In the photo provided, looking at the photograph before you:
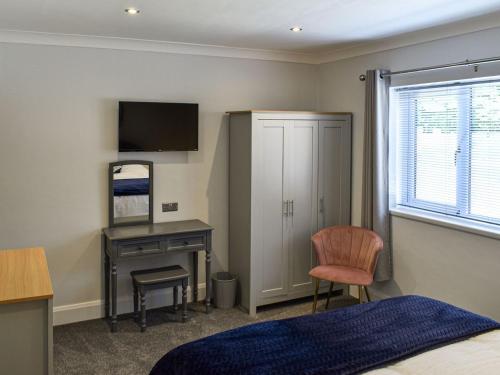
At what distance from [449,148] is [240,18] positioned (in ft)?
6.35

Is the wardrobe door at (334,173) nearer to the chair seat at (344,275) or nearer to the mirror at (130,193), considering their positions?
the chair seat at (344,275)

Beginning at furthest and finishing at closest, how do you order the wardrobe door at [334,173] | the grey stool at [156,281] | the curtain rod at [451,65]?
the wardrobe door at [334,173]
the grey stool at [156,281]
the curtain rod at [451,65]

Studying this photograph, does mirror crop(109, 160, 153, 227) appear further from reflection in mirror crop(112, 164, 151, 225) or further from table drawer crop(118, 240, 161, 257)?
table drawer crop(118, 240, 161, 257)

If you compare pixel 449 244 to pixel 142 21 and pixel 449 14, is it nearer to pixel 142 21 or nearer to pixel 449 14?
pixel 449 14

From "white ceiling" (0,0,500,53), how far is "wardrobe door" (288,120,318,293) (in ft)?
2.81

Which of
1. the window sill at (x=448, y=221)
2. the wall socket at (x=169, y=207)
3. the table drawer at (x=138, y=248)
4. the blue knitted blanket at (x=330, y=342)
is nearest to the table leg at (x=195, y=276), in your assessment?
the wall socket at (x=169, y=207)

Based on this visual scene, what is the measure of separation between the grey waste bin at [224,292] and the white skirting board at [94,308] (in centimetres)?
44

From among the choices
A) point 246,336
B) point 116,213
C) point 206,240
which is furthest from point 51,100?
point 246,336

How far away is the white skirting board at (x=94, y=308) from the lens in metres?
4.25

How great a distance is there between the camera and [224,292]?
4.59 metres

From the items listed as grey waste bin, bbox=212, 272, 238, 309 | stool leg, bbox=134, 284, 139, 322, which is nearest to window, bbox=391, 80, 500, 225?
grey waste bin, bbox=212, 272, 238, 309

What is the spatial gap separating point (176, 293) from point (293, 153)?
167cm

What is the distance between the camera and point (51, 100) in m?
4.06

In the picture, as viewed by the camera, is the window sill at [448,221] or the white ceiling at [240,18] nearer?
the white ceiling at [240,18]
